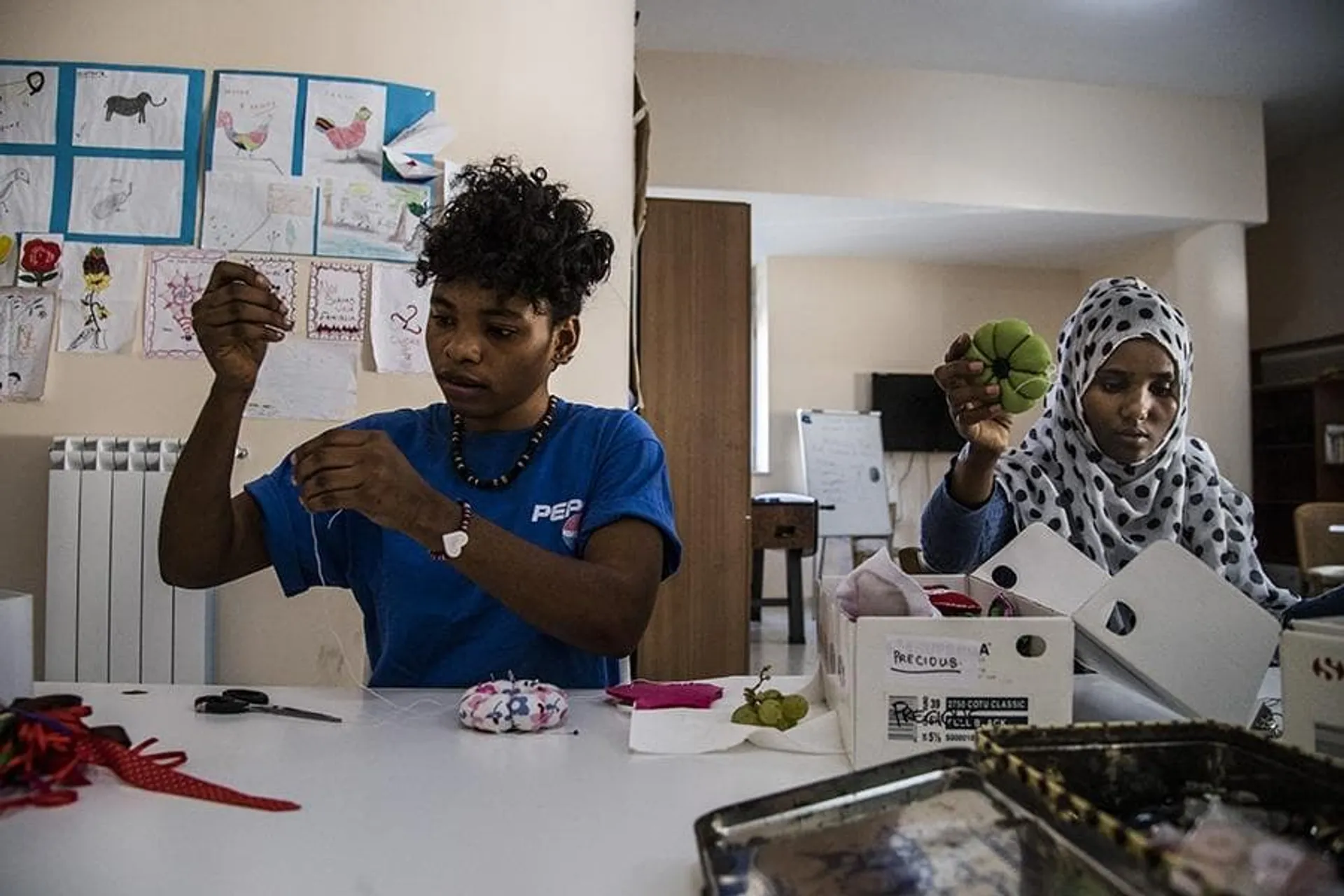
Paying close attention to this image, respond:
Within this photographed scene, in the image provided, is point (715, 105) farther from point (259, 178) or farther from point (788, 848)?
point (788, 848)

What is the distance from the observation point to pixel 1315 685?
1.76ft

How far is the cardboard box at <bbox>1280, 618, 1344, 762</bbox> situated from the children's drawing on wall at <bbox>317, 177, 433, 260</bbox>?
176 centimetres

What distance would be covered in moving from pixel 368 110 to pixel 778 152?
286 cm

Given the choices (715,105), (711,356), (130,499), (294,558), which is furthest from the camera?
(715,105)

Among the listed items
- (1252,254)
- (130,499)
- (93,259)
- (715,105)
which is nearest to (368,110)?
(93,259)

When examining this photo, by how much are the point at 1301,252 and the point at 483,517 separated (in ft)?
20.6

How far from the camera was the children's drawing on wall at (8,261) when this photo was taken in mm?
1830

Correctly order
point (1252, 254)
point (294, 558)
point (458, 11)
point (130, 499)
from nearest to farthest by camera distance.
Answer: point (294, 558), point (130, 499), point (458, 11), point (1252, 254)

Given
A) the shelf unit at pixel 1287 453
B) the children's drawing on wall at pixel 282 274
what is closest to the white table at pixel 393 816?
the children's drawing on wall at pixel 282 274

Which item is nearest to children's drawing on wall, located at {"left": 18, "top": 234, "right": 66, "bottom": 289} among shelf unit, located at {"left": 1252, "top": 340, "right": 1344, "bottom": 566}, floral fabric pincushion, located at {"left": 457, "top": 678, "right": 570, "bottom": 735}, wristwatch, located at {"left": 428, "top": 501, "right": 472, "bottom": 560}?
wristwatch, located at {"left": 428, "top": 501, "right": 472, "bottom": 560}

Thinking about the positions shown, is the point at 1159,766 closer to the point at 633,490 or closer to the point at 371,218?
the point at 633,490

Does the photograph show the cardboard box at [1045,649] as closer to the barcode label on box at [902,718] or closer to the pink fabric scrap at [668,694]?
the barcode label on box at [902,718]

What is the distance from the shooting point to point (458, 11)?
201cm

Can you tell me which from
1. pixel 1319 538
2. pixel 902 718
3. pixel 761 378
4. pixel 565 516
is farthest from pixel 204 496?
pixel 761 378
